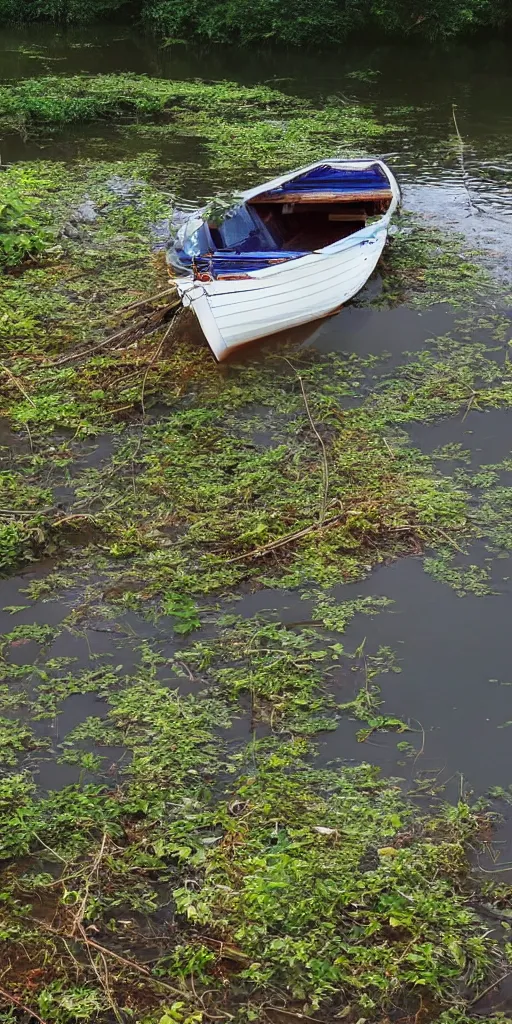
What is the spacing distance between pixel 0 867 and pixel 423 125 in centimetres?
1587

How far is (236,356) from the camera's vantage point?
9.05 metres

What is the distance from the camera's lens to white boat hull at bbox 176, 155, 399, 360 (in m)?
8.37

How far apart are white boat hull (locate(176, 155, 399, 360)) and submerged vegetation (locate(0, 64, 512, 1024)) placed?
0.34 meters

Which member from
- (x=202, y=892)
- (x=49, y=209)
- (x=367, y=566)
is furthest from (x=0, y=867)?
(x=49, y=209)

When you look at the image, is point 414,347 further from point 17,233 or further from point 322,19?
point 322,19

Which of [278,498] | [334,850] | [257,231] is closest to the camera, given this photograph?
[334,850]

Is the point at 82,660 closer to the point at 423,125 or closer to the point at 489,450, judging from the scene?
the point at 489,450

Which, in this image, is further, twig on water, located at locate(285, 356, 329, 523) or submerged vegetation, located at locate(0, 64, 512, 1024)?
twig on water, located at locate(285, 356, 329, 523)

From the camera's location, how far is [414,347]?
9.51 metres

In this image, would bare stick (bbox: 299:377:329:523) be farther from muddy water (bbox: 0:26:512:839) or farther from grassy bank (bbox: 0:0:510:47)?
grassy bank (bbox: 0:0:510:47)

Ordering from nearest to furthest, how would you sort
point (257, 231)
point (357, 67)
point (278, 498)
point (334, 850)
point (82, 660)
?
1. point (334, 850)
2. point (82, 660)
3. point (278, 498)
4. point (257, 231)
5. point (357, 67)

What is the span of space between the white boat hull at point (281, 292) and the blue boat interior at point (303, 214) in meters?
0.67

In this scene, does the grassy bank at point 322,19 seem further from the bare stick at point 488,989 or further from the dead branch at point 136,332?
the bare stick at point 488,989

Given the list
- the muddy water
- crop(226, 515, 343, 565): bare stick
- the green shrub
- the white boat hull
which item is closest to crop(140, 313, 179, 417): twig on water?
the white boat hull
